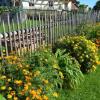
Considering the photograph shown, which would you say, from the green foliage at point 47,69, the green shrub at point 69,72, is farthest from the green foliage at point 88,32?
the green foliage at point 47,69

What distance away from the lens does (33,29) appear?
8.16 metres

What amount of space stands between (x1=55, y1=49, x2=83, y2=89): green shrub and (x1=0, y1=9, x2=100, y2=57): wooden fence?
1.00m

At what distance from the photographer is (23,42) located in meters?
7.61

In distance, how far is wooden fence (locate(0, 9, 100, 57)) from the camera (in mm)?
7082

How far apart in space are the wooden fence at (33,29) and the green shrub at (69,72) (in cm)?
100

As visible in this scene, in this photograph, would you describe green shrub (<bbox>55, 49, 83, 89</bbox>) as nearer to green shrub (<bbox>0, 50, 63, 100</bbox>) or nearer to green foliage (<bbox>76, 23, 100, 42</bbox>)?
green shrub (<bbox>0, 50, 63, 100</bbox>)

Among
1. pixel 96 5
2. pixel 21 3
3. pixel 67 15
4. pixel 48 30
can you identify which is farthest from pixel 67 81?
pixel 96 5

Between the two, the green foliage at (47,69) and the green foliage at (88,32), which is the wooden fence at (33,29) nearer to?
the green foliage at (88,32)

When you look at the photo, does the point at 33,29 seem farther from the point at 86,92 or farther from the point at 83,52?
the point at 86,92

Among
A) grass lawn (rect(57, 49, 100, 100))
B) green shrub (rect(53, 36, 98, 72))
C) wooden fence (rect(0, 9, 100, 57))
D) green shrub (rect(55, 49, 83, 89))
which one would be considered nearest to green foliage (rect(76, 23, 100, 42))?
wooden fence (rect(0, 9, 100, 57))

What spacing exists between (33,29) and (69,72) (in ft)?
6.16

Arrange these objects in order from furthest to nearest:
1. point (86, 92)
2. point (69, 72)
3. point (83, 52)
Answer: point (83, 52)
point (69, 72)
point (86, 92)

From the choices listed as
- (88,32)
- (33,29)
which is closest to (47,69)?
(33,29)

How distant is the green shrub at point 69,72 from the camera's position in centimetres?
694
